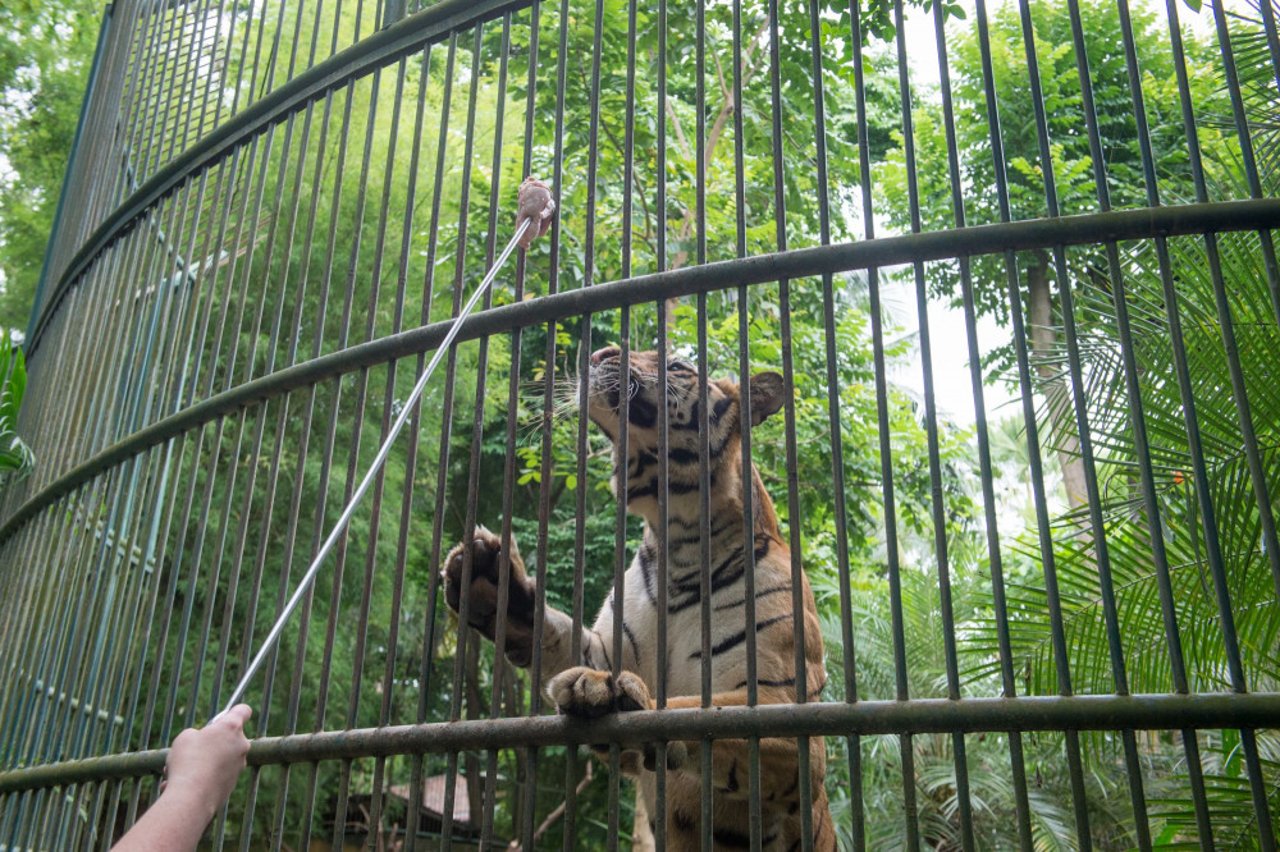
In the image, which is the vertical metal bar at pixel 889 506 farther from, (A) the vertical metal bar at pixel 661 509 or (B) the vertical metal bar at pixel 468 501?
(B) the vertical metal bar at pixel 468 501

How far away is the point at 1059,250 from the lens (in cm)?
205

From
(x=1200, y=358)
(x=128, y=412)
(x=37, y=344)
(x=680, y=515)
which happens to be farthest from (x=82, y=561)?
(x=1200, y=358)

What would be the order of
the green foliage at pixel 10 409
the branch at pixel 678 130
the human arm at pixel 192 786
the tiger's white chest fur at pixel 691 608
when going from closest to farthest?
1. the human arm at pixel 192 786
2. the tiger's white chest fur at pixel 691 608
3. the green foliage at pixel 10 409
4. the branch at pixel 678 130

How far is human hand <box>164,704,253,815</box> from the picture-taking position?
1.54 meters

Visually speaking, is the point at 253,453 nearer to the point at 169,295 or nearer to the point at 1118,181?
the point at 169,295

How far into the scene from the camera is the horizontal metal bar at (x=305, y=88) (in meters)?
2.94

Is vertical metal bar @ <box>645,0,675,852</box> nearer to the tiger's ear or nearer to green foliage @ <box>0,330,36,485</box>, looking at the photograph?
the tiger's ear

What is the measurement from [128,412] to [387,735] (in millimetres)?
2296

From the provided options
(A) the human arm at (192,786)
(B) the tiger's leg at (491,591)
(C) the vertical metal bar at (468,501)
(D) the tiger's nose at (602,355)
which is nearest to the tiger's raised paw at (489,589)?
(B) the tiger's leg at (491,591)

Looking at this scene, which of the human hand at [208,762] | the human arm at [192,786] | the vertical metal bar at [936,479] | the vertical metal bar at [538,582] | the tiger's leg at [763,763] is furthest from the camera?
the tiger's leg at [763,763]

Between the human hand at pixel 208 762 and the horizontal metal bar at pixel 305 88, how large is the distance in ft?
6.65

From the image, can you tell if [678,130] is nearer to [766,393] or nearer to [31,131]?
[766,393]

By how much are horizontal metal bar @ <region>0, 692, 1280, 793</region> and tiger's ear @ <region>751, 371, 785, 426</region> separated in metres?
1.54

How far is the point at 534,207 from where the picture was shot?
2.69 m
